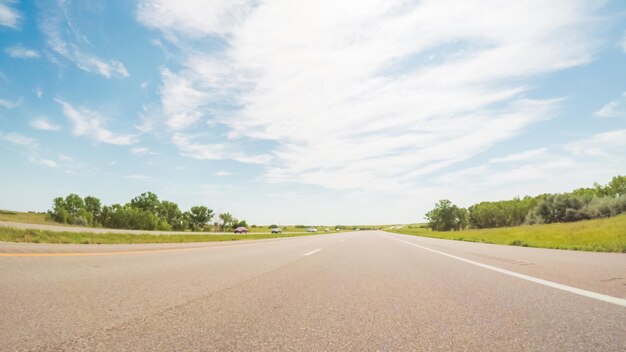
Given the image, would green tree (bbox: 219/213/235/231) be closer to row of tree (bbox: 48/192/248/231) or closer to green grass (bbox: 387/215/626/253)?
row of tree (bbox: 48/192/248/231)

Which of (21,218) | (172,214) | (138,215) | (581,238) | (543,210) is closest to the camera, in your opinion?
(581,238)

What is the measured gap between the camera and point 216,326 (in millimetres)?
2902

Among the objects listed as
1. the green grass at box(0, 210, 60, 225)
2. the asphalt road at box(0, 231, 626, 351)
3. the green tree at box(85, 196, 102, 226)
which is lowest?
the asphalt road at box(0, 231, 626, 351)

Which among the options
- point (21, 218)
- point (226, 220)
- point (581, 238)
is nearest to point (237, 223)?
point (226, 220)

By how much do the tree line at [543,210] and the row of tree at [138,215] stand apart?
68.5 metres

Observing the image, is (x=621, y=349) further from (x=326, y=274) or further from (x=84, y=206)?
(x=84, y=206)

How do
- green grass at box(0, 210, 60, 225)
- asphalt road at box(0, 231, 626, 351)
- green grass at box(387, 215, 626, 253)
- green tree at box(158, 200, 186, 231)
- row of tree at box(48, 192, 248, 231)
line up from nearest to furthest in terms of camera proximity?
asphalt road at box(0, 231, 626, 351) < green grass at box(387, 215, 626, 253) < green grass at box(0, 210, 60, 225) < row of tree at box(48, 192, 248, 231) < green tree at box(158, 200, 186, 231)

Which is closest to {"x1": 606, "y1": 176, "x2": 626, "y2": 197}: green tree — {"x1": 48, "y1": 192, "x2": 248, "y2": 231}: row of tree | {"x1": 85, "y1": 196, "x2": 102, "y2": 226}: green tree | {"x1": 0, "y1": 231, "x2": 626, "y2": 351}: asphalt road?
{"x1": 48, "y1": 192, "x2": 248, "y2": 231}: row of tree

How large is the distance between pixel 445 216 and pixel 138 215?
295 feet

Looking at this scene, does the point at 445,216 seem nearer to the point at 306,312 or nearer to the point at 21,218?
the point at 21,218

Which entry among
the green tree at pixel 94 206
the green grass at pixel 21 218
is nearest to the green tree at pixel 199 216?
the green tree at pixel 94 206

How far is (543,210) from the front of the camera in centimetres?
6341

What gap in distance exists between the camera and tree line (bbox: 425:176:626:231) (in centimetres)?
5053

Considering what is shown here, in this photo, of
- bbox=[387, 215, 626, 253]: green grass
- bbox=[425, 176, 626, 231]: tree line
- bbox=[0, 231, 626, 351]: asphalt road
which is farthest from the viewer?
bbox=[425, 176, 626, 231]: tree line
